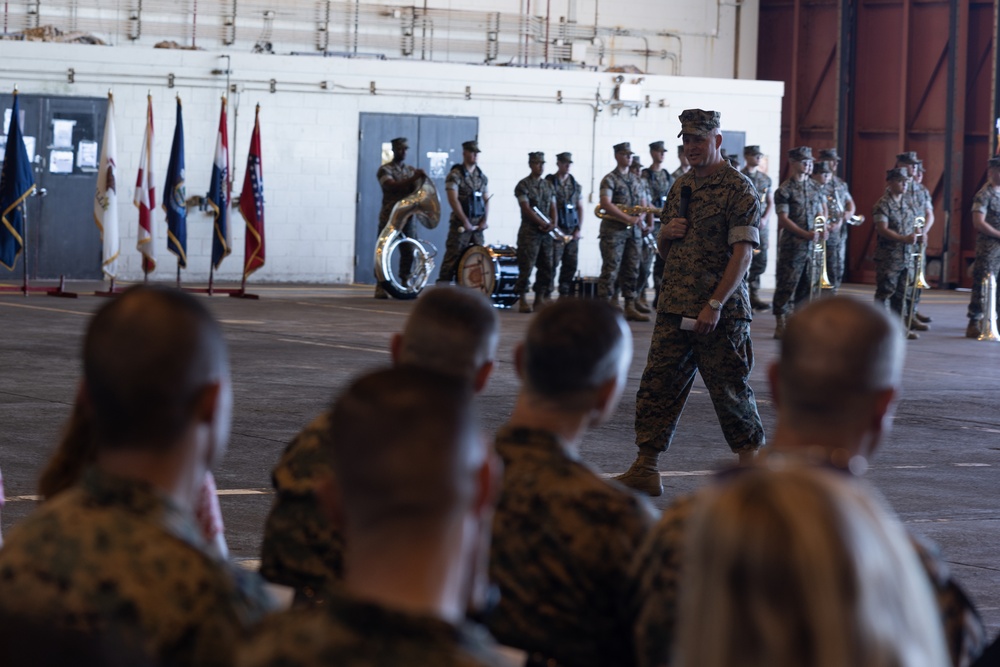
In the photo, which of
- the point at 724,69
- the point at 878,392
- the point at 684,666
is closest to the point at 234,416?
the point at 878,392

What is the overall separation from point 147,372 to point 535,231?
15.9 meters

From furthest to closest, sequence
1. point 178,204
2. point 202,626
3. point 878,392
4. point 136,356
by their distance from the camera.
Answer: point 178,204 < point 878,392 < point 136,356 < point 202,626

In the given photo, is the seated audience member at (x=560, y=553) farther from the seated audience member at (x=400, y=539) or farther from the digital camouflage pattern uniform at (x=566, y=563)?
the seated audience member at (x=400, y=539)

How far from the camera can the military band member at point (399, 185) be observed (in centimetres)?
1870

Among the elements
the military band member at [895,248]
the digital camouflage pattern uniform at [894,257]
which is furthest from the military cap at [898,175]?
the digital camouflage pattern uniform at [894,257]

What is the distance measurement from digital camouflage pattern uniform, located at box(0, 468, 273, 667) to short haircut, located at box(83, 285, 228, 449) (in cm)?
9

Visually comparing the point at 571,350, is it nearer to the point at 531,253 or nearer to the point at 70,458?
the point at 70,458

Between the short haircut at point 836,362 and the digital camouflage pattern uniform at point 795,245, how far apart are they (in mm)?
13278

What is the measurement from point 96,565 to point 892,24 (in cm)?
2570

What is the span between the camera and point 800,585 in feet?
4.20

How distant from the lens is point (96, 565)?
2.12 meters

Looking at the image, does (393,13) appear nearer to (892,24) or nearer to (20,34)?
(20,34)

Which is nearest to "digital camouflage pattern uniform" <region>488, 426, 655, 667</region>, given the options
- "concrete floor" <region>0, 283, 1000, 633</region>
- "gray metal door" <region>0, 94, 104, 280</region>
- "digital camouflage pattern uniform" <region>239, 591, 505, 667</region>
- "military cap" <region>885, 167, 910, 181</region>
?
"digital camouflage pattern uniform" <region>239, 591, 505, 667</region>

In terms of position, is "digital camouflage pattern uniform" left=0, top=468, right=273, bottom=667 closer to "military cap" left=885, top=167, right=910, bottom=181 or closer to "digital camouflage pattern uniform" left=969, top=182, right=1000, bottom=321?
"military cap" left=885, top=167, right=910, bottom=181
